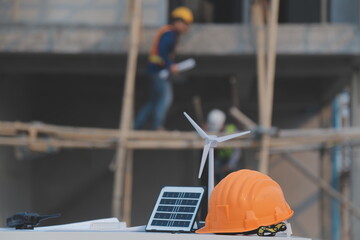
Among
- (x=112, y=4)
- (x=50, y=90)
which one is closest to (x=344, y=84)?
(x=112, y=4)

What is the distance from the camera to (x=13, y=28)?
14.0 metres

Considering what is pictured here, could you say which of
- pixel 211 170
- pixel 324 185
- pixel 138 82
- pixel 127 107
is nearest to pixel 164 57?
pixel 127 107

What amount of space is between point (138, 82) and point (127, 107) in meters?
3.68

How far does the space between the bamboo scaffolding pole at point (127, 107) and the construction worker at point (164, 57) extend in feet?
1.07

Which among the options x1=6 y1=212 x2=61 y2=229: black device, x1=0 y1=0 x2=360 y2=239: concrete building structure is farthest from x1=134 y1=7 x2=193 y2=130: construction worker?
x1=6 y1=212 x2=61 y2=229: black device

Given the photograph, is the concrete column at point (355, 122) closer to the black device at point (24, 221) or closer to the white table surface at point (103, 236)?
the black device at point (24, 221)

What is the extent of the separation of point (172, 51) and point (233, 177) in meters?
8.70

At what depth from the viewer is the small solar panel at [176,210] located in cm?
475

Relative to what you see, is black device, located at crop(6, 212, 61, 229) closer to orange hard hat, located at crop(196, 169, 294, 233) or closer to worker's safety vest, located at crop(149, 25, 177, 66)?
orange hard hat, located at crop(196, 169, 294, 233)

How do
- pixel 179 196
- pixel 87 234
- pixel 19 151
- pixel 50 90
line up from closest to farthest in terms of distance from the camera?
pixel 87 234 < pixel 179 196 < pixel 19 151 < pixel 50 90

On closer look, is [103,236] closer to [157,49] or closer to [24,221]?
[24,221]

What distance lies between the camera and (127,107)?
13258 mm

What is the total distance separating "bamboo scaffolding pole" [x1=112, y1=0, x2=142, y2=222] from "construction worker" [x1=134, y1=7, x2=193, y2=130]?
0.33 m

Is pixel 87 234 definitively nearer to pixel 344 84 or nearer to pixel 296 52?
pixel 296 52
